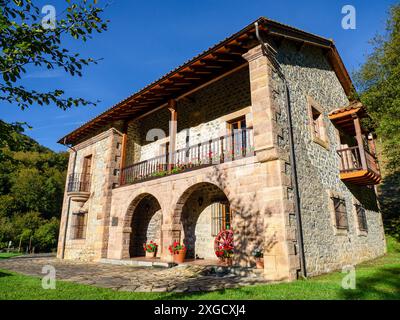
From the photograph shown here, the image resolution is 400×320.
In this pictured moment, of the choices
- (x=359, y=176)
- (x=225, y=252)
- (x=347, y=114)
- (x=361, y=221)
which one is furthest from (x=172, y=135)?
(x=361, y=221)

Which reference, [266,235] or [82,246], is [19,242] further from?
[266,235]

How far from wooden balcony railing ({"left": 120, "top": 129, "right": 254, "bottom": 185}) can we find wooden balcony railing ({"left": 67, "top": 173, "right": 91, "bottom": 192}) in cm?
232

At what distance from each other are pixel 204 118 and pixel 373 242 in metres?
8.41

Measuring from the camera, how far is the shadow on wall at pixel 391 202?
13847 mm

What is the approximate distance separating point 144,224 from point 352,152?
30.9 feet

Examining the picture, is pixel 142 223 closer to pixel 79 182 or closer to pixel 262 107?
pixel 79 182

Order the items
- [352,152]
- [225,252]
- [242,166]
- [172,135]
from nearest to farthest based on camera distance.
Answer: [242,166] → [225,252] → [172,135] → [352,152]

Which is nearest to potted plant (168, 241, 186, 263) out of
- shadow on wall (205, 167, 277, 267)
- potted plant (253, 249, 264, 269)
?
shadow on wall (205, 167, 277, 267)

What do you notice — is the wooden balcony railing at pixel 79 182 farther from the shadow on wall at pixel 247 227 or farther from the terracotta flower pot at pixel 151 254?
the shadow on wall at pixel 247 227

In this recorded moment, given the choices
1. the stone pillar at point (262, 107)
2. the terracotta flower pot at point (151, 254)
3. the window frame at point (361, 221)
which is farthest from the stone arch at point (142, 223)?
the window frame at point (361, 221)

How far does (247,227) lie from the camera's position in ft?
22.6

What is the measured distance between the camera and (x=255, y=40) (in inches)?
297

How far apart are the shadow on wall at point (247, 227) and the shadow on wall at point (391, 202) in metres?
10.5
